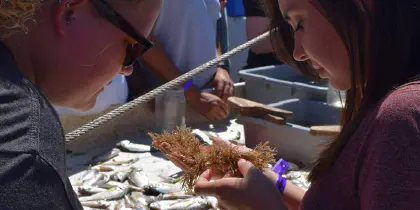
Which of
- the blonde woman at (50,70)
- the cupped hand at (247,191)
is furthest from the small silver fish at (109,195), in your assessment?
the blonde woman at (50,70)

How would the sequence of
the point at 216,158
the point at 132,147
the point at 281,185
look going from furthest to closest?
1. the point at 132,147
2. the point at 216,158
3. the point at 281,185

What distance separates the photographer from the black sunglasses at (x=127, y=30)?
1.11 m

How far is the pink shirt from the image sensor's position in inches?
39.6

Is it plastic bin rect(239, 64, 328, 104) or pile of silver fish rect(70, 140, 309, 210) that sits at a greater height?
plastic bin rect(239, 64, 328, 104)

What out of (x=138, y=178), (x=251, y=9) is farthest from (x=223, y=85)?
(x=251, y=9)

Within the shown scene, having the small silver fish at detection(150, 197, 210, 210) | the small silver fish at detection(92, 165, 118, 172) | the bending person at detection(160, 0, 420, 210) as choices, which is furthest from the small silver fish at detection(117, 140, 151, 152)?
the bending person at detection(160, 0, 420, 210)

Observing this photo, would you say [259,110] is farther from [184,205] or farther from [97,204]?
[97,204]

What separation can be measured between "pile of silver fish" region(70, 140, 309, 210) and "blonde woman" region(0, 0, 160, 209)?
1.24m

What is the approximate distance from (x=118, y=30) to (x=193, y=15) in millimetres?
2836

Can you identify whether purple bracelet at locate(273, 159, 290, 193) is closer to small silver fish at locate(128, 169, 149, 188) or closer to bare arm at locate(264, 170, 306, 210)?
Result: bare arm at locate(264, 170, 306, 210)

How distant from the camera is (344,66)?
4.22 ft

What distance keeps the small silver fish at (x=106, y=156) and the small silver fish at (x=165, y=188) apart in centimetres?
58

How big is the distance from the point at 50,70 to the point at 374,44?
0.66m

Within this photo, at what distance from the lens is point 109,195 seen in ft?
8.57
